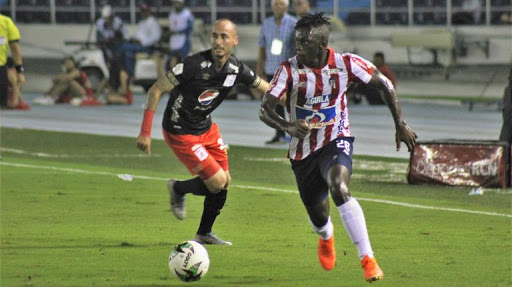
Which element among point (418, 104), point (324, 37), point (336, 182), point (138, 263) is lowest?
point (418, 104)

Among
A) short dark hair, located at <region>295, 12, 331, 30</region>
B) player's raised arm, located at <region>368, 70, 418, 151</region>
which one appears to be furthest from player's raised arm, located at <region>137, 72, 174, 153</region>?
player's raised arm, located at <region>368, 70, 418, 151</region>

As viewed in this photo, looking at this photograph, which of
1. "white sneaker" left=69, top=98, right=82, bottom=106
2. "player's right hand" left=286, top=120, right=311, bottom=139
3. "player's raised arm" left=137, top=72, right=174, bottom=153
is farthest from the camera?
"white sneaker" left=69, top=98, right=82, bottom=106

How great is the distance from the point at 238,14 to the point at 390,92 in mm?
34308

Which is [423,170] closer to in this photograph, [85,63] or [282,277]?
[282,277]

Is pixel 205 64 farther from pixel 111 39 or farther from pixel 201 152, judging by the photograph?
pixel 111 39

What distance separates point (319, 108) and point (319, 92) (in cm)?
14

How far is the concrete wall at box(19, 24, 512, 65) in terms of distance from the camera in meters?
40.4

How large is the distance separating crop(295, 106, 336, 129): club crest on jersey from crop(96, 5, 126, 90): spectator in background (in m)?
21.6

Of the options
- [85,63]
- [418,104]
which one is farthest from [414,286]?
[85,63]

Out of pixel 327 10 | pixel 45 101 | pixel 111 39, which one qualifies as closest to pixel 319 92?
pixel 45 101

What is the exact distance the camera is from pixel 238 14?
43438 millimetres

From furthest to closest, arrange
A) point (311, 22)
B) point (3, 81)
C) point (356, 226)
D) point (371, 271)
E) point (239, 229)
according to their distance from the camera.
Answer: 1. point (3, 81)
2. point (239, 229)
3. point (311, 22)
4. point (356, 226)
5. point (371, 271)

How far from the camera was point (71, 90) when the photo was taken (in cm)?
3144

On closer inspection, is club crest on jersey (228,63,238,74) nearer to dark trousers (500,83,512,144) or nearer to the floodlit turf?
the floodlit turf
